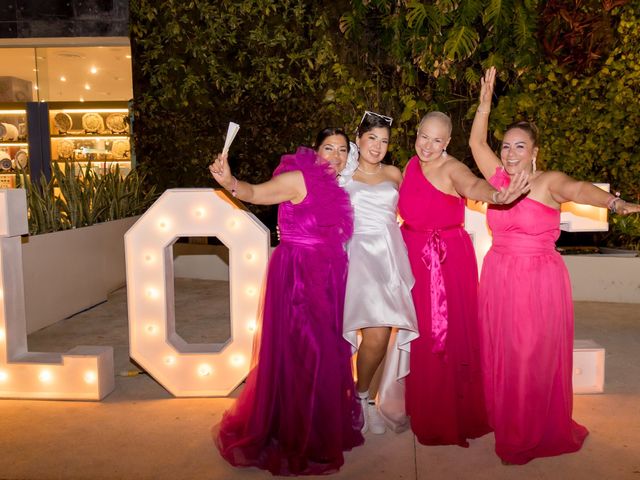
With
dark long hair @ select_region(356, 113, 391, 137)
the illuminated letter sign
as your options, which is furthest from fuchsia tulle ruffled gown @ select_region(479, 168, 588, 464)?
the illuminated letter sign

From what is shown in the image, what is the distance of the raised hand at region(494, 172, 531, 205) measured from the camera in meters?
2.28

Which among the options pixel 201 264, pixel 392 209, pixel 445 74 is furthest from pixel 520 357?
pixel 201 264

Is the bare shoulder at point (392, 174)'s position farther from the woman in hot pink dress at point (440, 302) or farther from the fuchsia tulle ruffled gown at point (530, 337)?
the fuchsia tulle ruffled gown at point (530, 337)

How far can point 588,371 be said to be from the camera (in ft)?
11.3

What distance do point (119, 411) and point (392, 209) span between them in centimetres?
185

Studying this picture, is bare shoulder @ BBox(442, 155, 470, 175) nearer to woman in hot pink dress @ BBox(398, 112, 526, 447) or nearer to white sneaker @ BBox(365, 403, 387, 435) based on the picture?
woman in hot pink dress @ BBox(398, 112, 526, 447)

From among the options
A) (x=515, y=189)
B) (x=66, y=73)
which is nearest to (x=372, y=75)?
(x=515, y=189)

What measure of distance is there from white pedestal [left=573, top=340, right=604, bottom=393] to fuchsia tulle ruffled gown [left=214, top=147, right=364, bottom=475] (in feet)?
4.73

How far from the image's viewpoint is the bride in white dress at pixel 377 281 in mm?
2734

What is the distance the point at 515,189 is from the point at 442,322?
80 cm

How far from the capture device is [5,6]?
8812 millimetres

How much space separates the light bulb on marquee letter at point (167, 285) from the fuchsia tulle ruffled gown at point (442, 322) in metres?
0.94

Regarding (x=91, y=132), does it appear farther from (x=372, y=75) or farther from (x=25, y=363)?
(x=25, y=363)

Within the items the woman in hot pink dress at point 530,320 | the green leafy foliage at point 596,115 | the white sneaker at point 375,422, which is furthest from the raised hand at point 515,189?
the green leafy foliage at point 596,115
